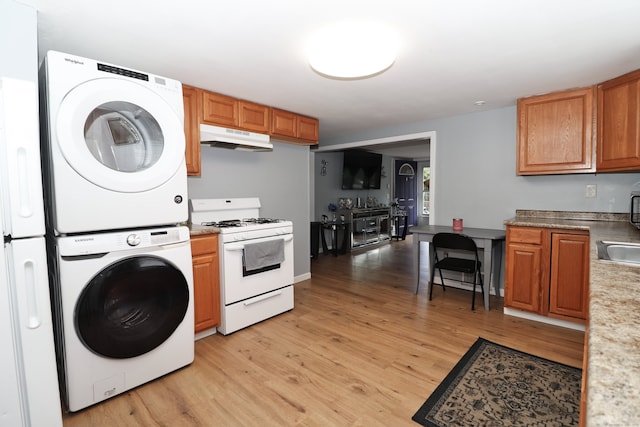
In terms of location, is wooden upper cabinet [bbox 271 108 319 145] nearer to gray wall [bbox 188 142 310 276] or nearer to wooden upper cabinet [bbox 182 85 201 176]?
gray wall [bbox 188 142 310 276]

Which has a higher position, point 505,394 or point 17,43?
point 17,43

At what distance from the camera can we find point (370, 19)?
1.73m

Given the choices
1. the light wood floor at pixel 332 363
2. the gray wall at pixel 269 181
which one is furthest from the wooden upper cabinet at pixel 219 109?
the light wood floor at pixel 332 363

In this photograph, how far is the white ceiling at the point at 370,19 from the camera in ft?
5.34

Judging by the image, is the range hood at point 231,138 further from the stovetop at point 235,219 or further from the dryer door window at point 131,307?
the dryer door window at point 131,307

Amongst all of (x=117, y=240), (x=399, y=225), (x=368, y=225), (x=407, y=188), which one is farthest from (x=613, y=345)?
(x=407, y=188)

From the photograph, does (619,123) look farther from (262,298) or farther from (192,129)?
(192,129)

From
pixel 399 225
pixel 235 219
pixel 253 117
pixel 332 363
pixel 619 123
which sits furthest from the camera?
pixel 399 225

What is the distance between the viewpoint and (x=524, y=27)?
182 cm

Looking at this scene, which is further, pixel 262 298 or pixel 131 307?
pixel 262 298

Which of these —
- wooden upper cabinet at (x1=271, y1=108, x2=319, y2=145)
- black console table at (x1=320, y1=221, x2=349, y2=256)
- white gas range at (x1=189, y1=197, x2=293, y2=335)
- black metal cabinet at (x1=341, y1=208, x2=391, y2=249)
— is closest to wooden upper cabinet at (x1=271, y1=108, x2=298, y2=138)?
wooden upper cabinet at (x1=271, y1=108, x2=319, y2=145)

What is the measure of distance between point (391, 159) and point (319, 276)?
4.59 meters

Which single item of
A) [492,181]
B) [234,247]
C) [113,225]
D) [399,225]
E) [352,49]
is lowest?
[399,225]

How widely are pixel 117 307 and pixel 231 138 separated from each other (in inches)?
67.1
